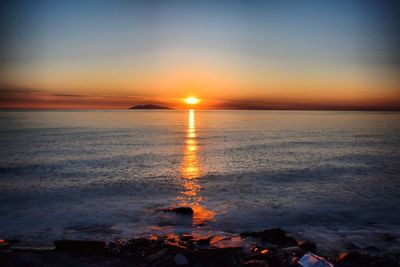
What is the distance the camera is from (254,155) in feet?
110

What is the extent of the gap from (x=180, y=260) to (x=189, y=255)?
19.1 inches

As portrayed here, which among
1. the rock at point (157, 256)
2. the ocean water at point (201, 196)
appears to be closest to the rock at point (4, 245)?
the ocean water at point (201, 196)

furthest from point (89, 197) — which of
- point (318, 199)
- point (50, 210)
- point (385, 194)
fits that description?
point (385, 194)

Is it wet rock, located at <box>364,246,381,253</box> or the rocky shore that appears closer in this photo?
the rocky shore

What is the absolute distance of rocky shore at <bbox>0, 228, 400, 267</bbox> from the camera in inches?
322

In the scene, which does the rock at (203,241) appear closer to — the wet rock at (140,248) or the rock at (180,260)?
the wet rock at (140,248)

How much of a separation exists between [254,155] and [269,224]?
2078 cm

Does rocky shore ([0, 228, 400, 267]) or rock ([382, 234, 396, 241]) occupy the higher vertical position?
rocky shore ([0, 228, 400, 267])

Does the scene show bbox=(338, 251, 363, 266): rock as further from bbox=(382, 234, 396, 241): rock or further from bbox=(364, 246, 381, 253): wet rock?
bbox=(382, 234, 396, 241): rock

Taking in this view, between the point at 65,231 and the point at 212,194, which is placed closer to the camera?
the point at 65,231

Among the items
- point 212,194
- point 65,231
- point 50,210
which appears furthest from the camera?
point 212,194

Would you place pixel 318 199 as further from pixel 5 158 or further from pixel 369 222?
pixel 5 158

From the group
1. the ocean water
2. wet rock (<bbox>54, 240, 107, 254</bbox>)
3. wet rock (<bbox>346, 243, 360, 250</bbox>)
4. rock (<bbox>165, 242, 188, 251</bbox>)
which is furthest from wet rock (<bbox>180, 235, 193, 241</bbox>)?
wet rock (<bbox>346, 243, 360, 250</bbox>)

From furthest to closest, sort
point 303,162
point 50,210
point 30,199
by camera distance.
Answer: point 303,162 < point 30,199 < point 50,210
